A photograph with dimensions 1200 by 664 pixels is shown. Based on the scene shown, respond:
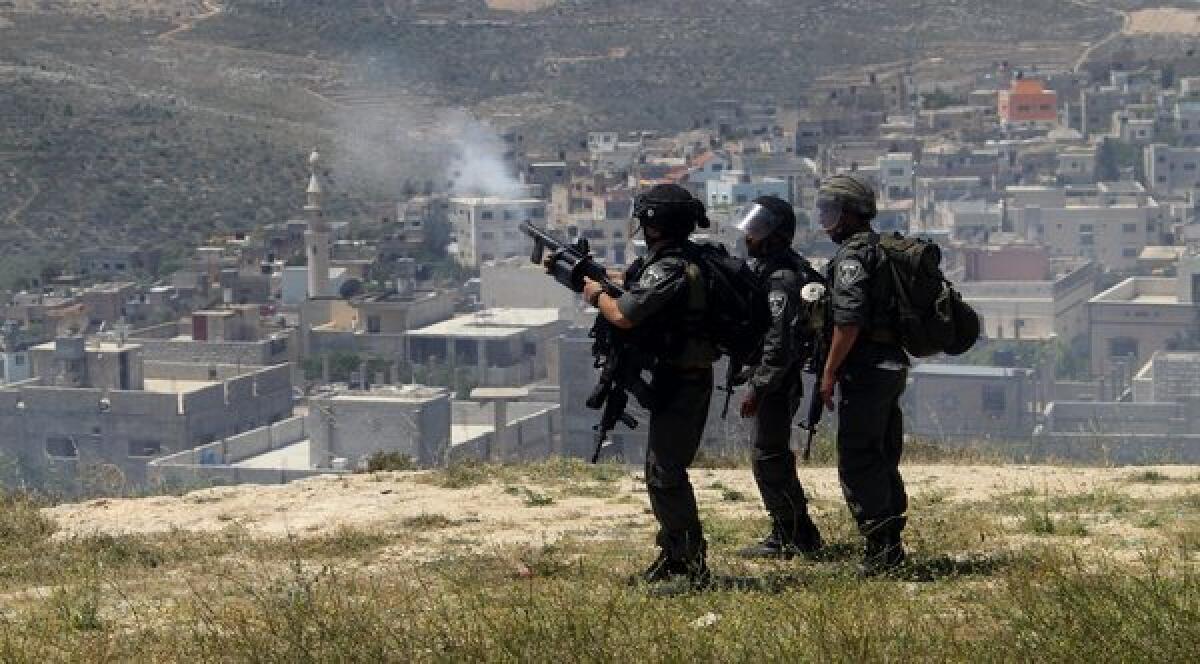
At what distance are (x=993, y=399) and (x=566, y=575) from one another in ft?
153

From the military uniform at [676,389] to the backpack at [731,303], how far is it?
0.05m

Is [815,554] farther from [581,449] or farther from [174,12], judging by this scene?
[174,12]

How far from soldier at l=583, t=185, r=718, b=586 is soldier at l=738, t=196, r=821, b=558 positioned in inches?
14.2

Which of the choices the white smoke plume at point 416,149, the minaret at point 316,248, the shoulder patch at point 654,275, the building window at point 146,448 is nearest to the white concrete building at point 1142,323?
the minaret at point 316,248

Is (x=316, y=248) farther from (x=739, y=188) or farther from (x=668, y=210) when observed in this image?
(x=668, y=210)

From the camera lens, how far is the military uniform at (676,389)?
229 inches

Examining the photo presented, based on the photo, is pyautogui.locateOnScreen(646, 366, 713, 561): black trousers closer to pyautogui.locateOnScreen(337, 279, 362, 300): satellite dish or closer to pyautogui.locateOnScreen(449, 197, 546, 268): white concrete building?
pyautogui.locateOnScreen(337, 279, 362, 300): satellite dish

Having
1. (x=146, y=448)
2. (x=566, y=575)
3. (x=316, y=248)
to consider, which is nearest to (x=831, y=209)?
(x=566, y=575)

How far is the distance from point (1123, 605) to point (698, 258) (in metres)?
1.62

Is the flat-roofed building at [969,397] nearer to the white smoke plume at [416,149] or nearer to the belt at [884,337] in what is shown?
the white smoke plume at [416,149]

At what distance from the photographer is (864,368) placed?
605 centimetres

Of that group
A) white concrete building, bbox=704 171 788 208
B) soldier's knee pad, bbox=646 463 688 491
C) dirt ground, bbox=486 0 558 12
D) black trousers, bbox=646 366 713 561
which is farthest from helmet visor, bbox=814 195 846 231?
dirt ground, bbox=486 0 558 12

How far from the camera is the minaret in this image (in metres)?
63.7

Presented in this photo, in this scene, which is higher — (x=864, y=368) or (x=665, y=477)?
(x=864, y=368)
